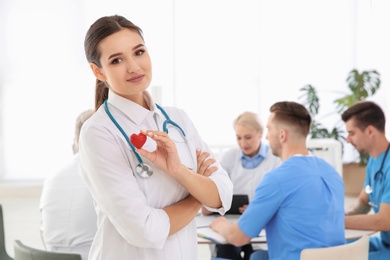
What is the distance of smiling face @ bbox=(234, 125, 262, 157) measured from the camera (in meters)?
4.03

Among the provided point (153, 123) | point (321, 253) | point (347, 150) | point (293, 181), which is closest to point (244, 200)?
point (293, 181)

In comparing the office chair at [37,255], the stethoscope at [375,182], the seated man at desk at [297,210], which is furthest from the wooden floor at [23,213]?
the office chair at [37,255]

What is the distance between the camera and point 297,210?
261 cm

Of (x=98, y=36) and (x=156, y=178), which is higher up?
(x=98, y=36)

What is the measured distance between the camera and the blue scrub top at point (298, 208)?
2600mm

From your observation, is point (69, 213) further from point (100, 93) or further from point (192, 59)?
point (192, 59)

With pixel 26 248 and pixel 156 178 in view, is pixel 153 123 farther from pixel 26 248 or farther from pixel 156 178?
pixel 26 248

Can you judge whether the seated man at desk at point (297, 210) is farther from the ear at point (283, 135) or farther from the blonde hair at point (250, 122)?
the blonde hair at point (250, 122)

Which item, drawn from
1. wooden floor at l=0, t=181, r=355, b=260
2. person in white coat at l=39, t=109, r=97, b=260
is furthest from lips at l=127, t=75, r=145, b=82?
wooden floor at l=0, t=181, r=355, b=260

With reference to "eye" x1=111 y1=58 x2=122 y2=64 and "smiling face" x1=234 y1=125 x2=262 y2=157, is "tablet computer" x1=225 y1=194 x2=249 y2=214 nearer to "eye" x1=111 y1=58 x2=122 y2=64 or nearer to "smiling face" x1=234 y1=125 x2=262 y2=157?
"smiling face" x1=234 y1=125 x2=262 y2=157

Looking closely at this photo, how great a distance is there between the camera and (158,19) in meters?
7.55

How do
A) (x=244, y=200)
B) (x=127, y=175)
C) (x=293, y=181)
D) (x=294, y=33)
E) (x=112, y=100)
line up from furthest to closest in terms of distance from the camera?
1. (x=294, y=33)
2. (x=244, y=200)
3. (x=293, y=181)
4. (x=112, y=100)
5. (x=127, y=175)

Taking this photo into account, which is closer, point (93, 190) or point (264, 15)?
point (93, 190)

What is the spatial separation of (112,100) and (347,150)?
6259 mm
